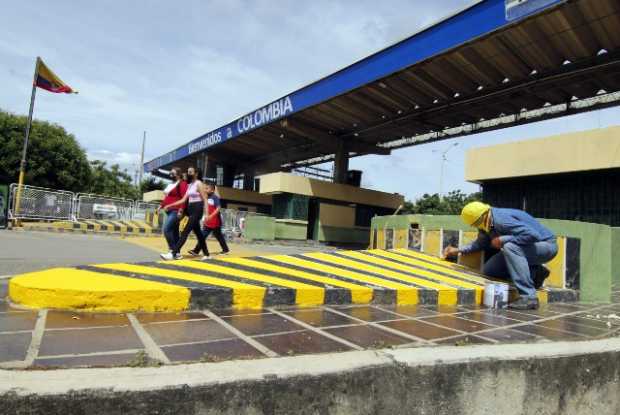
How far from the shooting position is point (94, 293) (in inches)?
102

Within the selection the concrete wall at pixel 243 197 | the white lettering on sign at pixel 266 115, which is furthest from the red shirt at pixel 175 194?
the concrete wall at pixel 243 197

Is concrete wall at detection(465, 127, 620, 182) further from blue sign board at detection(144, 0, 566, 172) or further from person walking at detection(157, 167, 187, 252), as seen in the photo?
person walking at detection(157, 167, 187, 252)

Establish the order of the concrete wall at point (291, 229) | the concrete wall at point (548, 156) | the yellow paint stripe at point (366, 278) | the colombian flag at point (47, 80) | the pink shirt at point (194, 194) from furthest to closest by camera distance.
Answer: the concrete wall at point (291, 229) → the colombian flag at point (47, 80) → the concrete wall at point (548, 156) → the pink shirt at point (194, 194) → the yellow paint stripe at point (366, 278)

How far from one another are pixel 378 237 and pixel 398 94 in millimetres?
8621

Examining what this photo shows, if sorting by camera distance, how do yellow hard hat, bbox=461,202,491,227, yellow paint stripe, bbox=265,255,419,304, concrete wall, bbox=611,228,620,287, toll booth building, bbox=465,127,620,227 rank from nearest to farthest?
1. yellow paint stripe, bbox=265,255,419,304
2. yellow hard hat, bbox=461,202,491,227
3. concrete wall, bbox=611,228,620,287
4. toll booth building, bbox=465,127,620,227

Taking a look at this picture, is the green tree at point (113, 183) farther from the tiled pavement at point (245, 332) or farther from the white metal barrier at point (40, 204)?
the tiled pavement at point (245, 332)

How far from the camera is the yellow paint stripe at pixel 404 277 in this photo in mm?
4211

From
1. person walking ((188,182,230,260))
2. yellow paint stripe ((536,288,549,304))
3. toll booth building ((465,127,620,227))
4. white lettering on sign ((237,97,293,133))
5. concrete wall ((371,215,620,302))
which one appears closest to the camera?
yellow paint stripe ((536,288,549,304))

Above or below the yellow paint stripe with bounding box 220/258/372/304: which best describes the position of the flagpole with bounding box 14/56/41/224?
above

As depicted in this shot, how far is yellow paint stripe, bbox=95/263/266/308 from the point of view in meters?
3.13

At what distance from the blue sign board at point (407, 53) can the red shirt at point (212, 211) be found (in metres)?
8.20

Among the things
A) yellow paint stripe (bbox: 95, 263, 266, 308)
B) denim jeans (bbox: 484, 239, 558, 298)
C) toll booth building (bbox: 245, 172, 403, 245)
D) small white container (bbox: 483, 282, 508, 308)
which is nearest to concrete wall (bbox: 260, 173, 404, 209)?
toll booth building (bbox: 245, 172, 403, 245)

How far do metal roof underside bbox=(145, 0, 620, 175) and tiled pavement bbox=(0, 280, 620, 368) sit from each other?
29.5 feet

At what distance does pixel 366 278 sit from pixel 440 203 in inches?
1610
